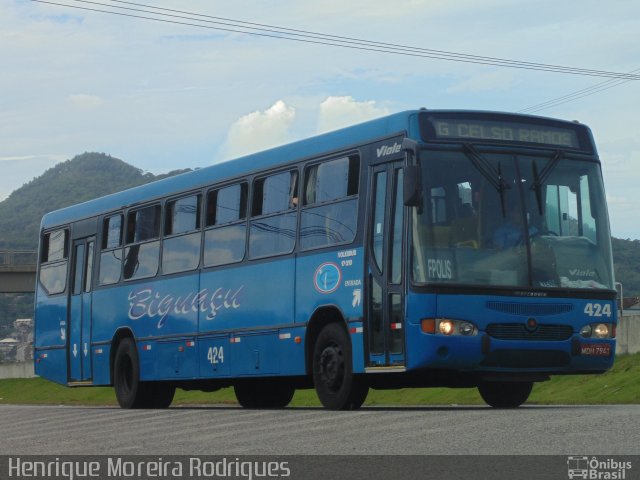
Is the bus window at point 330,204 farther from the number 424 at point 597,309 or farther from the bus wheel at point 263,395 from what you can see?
the bus wheel at point 263,395

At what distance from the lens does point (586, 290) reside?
16.3m

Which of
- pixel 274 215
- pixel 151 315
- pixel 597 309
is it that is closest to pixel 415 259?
pixel 597 309

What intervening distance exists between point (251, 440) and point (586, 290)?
5697mm

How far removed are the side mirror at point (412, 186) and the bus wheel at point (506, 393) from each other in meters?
3.98

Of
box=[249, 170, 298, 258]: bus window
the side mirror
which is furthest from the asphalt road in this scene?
box=[249, 170, 298, 258]: bus window

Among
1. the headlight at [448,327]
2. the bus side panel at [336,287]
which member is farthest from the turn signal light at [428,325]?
the bus side panel at [336,287]

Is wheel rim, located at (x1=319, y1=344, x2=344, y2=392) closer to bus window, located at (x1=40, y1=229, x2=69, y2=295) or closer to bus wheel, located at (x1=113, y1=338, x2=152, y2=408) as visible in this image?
bus wheel, located at (x1=113, y1=338, x2=152, y2=408)

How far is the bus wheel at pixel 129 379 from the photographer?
2291cm

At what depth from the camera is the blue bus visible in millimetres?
15617

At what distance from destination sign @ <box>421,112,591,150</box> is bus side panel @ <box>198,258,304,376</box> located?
10.3 feet

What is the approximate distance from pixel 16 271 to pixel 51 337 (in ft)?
149
